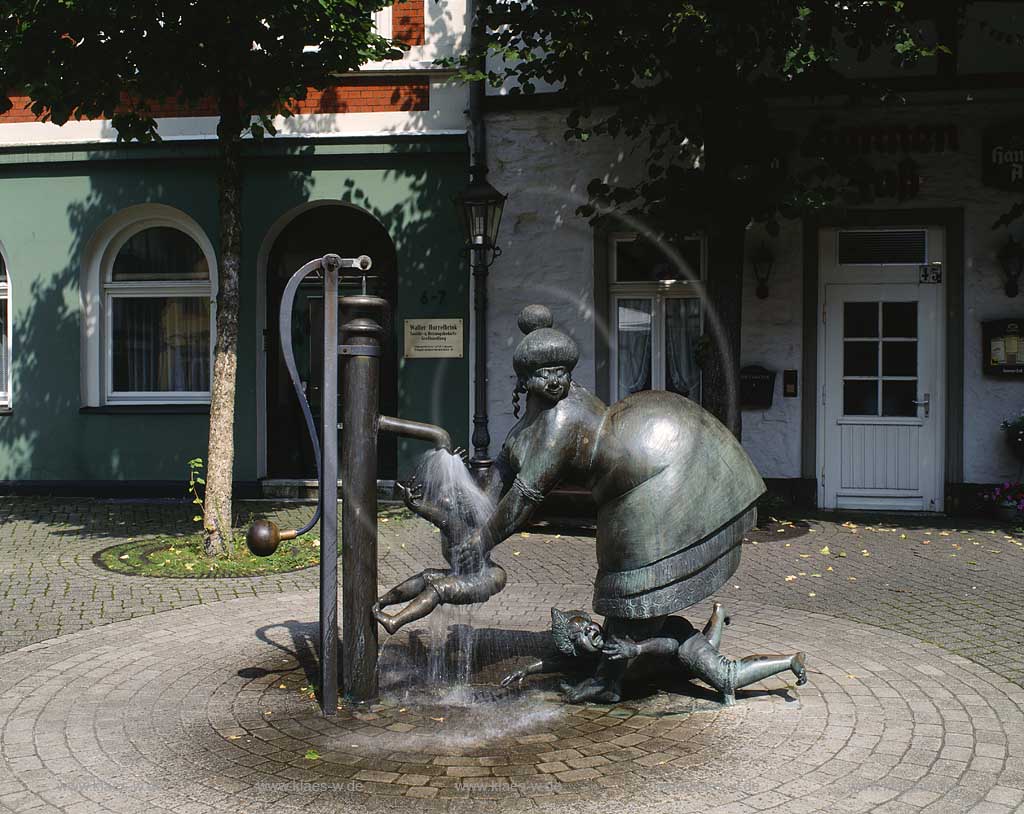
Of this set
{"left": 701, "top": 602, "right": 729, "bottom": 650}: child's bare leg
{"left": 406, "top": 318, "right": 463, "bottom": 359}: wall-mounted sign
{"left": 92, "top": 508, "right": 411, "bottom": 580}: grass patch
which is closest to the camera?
{"left": 701, "top": 602, "right": 729, "bottom": 650}: child's bare leg

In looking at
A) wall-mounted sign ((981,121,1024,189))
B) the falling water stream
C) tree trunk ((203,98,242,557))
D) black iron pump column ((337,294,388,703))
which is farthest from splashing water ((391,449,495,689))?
wall-mounted sign ((981,121,1024,189))

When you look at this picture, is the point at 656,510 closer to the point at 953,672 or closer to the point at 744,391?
the point at 953,672

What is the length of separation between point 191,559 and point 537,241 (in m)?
5.21

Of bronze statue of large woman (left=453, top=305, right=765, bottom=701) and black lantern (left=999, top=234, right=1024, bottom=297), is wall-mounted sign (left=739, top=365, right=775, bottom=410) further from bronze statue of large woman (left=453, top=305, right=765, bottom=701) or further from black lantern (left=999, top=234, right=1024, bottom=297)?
bronze statue of large woman (left=453, top=305, right=765, bottom=701)

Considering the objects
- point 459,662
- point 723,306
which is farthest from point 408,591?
point 723,306

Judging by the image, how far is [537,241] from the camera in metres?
10.7

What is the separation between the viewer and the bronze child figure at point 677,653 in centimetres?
404

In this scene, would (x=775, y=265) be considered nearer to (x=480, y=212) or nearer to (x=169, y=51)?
(x=480, y=212)

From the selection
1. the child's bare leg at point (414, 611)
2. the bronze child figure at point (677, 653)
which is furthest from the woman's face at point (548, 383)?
the bronze child figure at point (677, 653)

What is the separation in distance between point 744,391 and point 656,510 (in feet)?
22.4

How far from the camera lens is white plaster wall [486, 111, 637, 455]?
34.9 ft

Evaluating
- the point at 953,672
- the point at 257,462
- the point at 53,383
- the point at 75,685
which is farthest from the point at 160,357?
the point at 953,672

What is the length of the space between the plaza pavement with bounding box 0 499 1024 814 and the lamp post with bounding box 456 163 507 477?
2687 mm

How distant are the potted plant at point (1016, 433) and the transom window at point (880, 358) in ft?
2.92
